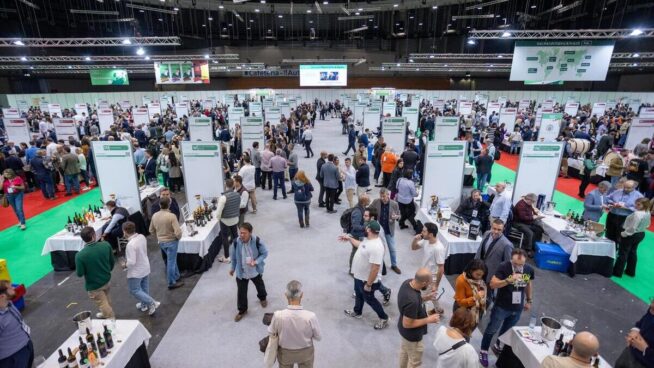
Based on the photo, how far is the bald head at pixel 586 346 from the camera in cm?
241

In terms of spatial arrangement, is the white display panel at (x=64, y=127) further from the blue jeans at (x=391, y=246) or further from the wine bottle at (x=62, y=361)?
the blue jeans at (x=391, y=246)

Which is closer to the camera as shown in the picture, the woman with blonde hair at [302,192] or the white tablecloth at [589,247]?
the white tablecloth at [589,247]

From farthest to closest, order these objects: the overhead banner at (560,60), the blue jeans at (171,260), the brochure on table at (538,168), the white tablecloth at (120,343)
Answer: the overhead banner at (560,60)
the brochure on table at (538,168)
the blue jeans at (171,260)
the white tablecloth at (120,343)

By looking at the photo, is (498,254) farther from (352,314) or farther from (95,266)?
(95,266)

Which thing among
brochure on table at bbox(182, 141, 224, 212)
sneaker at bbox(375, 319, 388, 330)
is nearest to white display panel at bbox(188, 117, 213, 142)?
brochure on table at bbox(182, 141, 224, 212)

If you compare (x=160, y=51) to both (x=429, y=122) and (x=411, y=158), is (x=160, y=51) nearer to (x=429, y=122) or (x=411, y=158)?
(x=429, y=122)

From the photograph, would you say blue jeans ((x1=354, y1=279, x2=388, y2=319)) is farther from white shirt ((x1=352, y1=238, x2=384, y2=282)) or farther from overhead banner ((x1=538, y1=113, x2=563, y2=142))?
overhead banner ((x1=538, y1=113, x2=563, y2=142))

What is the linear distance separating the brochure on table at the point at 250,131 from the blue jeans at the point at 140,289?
26.7 feet

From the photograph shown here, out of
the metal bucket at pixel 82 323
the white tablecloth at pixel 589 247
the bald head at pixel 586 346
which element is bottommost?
the white tablecloth at pixel 589 247

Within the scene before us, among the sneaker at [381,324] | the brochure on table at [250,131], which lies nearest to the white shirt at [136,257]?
the sneaker at [381,324]

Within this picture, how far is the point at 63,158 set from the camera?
1009 cm

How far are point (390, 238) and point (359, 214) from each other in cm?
94

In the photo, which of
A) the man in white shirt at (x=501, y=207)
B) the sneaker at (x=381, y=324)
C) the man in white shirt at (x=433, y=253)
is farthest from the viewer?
the man in white shirt at (x=501, y=207)

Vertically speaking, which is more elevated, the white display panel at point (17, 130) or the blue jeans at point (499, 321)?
the white display panel at point (17, 130)
